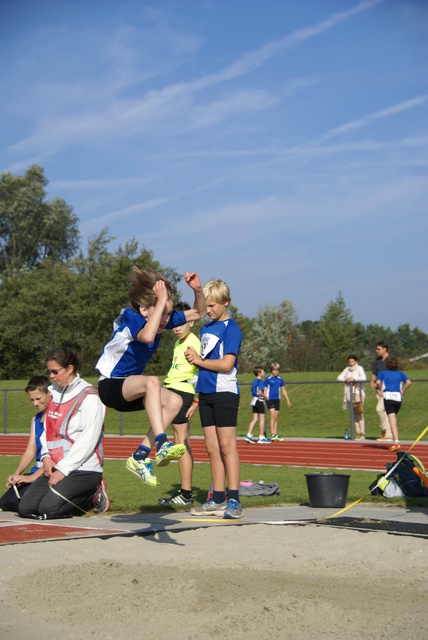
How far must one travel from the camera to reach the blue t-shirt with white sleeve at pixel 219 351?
7.05 meters

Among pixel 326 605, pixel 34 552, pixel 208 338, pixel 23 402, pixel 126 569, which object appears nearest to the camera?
pixel 326 605

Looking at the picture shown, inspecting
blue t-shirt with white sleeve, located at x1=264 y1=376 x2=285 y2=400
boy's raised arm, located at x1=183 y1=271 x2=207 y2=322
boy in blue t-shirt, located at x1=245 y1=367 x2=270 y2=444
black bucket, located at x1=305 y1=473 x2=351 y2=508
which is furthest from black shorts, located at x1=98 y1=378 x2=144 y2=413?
blue t-shirt with white sleeve, located at x1=264 y1=376 x2=285 y2=400

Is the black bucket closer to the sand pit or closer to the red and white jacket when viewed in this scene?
the sand pit

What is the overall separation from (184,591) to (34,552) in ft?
4.59

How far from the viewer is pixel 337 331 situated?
55781 mm

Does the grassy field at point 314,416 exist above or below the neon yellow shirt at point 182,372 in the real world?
below

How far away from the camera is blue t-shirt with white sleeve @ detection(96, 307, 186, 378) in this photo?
5.79 meters

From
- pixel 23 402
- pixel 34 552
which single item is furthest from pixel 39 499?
pixel 23 402

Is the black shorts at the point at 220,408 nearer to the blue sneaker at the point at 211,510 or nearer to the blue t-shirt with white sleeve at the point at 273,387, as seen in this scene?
the blue sneaker at the point at 211,510

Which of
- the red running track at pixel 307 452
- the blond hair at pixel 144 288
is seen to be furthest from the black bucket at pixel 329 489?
the red running track at pixel 307 452

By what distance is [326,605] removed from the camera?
3.99m

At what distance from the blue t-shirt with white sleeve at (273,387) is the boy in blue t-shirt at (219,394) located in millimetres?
12223

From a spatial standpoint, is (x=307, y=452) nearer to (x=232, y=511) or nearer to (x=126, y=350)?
(x=232, y=511)

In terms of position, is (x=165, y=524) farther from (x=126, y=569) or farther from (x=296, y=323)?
(x=296, y=323)
